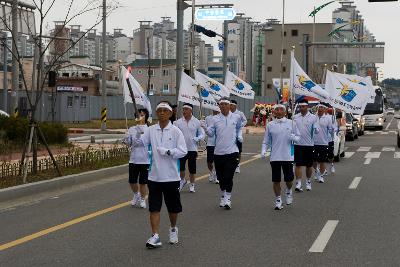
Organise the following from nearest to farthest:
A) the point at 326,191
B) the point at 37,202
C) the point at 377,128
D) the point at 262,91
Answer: the point at 37,202 → the point at 326,191 → the point at 377,128 → the point at 262,91

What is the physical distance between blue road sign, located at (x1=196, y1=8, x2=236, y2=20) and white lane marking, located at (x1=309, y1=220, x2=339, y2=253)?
24.0m

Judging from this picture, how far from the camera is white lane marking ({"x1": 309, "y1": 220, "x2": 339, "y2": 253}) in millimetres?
7707

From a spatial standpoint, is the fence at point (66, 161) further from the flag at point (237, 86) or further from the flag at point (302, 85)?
the flag at point (237, 86)

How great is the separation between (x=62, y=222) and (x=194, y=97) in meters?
8.71

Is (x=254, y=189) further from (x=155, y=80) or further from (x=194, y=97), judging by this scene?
(x=155, y=80)

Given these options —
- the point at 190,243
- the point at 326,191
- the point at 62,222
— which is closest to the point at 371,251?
the point at 190,243

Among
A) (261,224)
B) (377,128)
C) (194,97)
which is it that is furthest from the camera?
(377,128)

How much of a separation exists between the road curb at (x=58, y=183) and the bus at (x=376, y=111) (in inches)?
1378

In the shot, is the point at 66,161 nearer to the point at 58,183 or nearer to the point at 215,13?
the point at 58,183

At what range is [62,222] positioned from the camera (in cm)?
977

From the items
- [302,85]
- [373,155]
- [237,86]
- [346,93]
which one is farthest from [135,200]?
[373,155]

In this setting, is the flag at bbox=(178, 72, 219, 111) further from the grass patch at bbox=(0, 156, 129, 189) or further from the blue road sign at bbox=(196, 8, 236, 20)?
the blue road sign at bbox=(196, 8, 236, 20)

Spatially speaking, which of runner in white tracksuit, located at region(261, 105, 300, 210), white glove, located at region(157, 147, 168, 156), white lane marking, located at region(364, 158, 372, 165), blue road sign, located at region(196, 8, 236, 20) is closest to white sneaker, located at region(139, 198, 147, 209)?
runner in white tracksuit, located at region(261, 105, 300, 210)

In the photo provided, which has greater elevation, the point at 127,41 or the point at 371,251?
the point at 127,41
